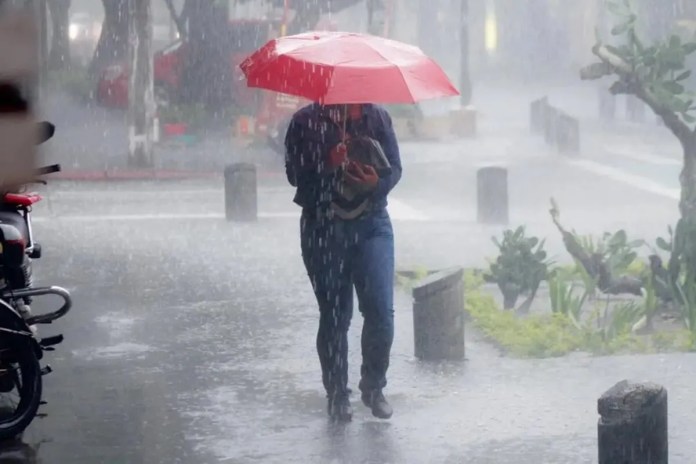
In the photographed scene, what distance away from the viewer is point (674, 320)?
10734 millimetres

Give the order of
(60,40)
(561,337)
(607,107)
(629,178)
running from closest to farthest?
(561,337)
(629,178)
(607,107)
(60,40)

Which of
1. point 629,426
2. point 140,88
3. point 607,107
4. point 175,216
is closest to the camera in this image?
point 629,426

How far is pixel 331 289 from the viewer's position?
7.68m

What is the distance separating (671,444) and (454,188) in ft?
47.3

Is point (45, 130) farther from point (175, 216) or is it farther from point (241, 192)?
point (175, 216)

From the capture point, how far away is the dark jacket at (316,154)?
751 cm

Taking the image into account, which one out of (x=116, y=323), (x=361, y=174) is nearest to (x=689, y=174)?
(x=116, y=323)

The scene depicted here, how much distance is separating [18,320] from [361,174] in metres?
1.88

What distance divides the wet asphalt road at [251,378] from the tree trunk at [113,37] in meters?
19.2

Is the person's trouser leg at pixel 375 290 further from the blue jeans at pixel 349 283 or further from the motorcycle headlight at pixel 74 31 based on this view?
the motorcycle headlight at pixel 74 31

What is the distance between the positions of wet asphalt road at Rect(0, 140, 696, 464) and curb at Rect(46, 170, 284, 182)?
6.79 metres

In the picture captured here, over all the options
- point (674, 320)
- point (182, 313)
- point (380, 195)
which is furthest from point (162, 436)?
point (674, 320)

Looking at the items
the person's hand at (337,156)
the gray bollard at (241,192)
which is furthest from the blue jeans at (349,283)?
the gray bollard at (241,192)

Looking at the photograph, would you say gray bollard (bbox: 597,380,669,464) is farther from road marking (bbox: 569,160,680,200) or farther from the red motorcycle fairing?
road marking (bbox: 569,160,680,200)
